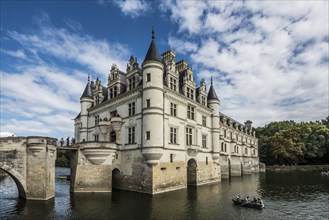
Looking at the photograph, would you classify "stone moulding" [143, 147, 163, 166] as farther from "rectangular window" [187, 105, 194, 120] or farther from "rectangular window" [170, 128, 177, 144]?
"rectangular window" [187, 105, 194, 120]

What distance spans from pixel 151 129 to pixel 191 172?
12235 millimetres

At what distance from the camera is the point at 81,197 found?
87.4ft

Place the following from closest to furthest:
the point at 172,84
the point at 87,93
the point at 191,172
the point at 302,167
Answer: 1. the point at 172,84
2. the point at 191,172
3. the point at 87,93
4. the point at 302,167

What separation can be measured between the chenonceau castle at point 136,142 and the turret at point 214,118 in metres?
0.19

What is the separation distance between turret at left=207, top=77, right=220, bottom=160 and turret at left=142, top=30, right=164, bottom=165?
1520cm

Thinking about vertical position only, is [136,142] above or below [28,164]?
above

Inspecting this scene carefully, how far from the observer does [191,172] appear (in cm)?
3781

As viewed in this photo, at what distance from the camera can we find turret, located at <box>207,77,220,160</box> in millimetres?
42188

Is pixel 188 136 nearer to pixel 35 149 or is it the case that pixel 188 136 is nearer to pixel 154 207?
pixel 154 207

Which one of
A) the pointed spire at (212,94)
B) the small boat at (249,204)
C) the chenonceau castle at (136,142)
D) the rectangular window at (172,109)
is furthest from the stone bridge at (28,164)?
the pointed spire at (212,94)

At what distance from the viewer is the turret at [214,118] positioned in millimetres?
42188

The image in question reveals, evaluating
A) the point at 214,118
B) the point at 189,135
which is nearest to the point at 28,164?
the point at 189,135

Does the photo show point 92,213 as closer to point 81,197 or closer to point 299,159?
point 81,197

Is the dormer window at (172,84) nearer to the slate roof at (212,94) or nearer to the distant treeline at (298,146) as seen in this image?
the slate roof at (212,94)
